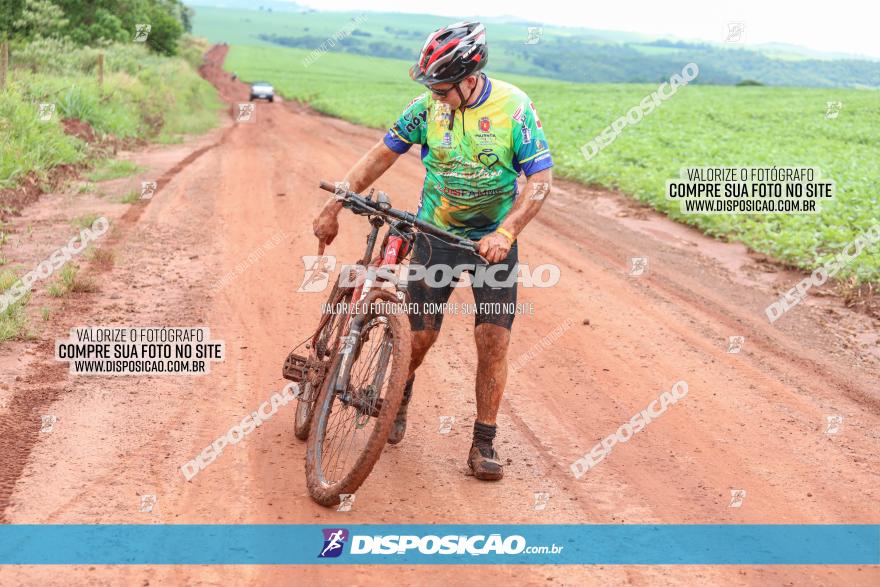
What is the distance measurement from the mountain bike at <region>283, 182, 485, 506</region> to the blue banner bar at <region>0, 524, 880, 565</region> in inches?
15.3

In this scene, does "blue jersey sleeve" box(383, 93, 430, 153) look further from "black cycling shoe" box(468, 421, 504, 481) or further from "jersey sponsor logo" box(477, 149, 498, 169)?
"black cycling shoe" box(468, 421, 504, 481)

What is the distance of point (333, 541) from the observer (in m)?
4.35

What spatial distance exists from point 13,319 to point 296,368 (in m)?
3.21

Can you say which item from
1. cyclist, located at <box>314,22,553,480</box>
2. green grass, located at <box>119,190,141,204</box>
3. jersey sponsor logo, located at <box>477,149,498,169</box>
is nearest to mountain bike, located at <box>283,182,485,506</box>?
cyclist, located at <box>314,22,553,480</box>

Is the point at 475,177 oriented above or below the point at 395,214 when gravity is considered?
above

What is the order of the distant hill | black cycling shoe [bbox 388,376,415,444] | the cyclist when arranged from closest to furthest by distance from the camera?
the cyclist
black cycling shoe [bbox 388,376,415,444]
the distant hill

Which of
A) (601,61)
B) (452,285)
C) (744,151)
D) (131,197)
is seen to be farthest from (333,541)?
(601,61)

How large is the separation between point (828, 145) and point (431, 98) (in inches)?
946

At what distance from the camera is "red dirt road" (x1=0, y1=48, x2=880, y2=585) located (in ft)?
15.1

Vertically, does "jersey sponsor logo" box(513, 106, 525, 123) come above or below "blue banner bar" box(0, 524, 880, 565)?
above

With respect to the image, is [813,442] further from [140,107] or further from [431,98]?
[140,107]

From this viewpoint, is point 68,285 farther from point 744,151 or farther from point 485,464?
point 744,151

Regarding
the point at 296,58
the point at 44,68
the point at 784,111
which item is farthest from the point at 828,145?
the point at 296,58

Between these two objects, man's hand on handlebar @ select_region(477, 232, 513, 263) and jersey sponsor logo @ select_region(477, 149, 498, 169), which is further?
jersey sponsor logo @ select_region(477, 149, 498, 169)
